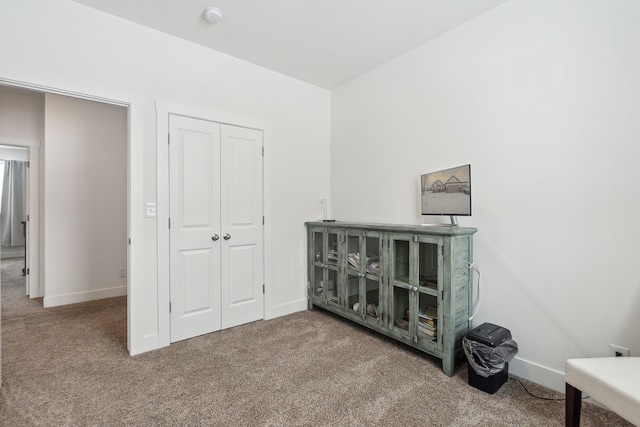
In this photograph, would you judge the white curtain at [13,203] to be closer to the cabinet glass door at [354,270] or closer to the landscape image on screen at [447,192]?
the cabinet glass door at [354,270]

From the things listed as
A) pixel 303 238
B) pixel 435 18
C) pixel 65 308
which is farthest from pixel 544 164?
pixel 65 308

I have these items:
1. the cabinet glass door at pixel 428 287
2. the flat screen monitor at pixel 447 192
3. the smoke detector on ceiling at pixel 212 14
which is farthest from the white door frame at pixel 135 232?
the flat screen monitor at pixel 447 192

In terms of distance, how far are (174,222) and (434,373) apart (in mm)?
2375

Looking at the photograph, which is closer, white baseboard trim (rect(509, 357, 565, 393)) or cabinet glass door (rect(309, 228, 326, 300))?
white baseboard trim (rect(509, 357, 565, 393))

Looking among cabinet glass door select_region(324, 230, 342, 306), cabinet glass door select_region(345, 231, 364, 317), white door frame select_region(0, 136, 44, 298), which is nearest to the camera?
cabinet glass door select_region(345, 231, 364, 317)

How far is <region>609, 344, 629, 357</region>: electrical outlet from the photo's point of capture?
1647 millimetres

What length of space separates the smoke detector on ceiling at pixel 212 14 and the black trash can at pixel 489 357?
9.67 ft

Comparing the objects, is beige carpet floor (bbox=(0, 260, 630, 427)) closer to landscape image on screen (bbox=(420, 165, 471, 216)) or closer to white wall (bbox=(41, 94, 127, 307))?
white wall (bbox=(41, 94, 127, 307))

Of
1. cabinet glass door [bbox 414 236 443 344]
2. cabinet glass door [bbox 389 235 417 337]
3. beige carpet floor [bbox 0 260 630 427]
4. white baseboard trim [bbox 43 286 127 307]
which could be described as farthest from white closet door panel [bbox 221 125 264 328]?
white baseboard trim [bbox 43 286 127 307]

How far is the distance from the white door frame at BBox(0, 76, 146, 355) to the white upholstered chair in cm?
277

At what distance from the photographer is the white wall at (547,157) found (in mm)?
1669

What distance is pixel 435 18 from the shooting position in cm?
231

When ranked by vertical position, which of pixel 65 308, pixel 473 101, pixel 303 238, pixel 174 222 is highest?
pixel 473 101

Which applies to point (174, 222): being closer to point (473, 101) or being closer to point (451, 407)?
point (451, 407)
